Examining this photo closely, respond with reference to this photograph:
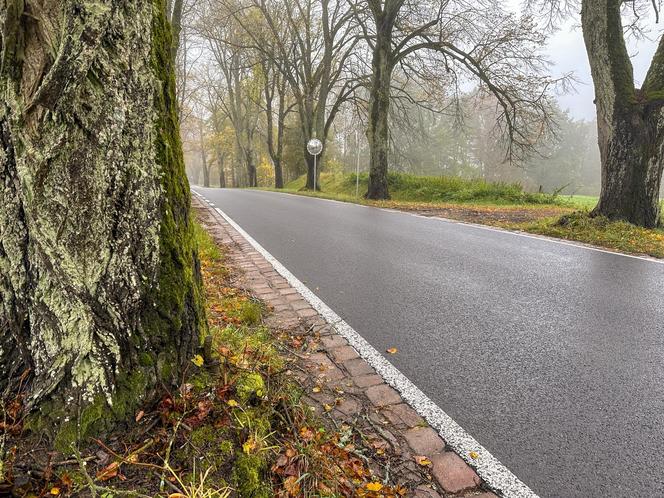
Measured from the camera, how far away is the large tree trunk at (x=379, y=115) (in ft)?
51.8

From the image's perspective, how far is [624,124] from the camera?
8086 mm

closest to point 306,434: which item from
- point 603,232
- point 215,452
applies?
point 215,452

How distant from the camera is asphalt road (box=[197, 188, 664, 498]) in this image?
6.10ft

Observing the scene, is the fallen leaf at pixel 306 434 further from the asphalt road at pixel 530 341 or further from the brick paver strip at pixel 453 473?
the asphalt road at pixel 530 341

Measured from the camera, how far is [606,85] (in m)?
8.32

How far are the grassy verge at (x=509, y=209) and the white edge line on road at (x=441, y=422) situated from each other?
5334 mm

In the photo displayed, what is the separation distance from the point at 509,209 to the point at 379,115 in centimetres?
612

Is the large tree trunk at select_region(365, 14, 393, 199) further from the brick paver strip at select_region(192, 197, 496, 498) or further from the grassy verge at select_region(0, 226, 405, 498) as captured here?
the grassy verge at select_region(0, 226, 405, 498)

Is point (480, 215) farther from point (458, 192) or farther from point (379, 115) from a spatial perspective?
point (379, 115)

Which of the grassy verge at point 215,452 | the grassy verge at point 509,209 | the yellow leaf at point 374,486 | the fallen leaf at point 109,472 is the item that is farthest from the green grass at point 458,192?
the fallen leaf at point 109,472

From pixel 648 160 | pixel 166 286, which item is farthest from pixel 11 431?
pixel 648 160

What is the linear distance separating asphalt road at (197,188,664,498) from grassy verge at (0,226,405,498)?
718mm

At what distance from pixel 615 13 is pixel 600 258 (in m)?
5.56

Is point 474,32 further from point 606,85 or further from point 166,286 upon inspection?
point 166,286
